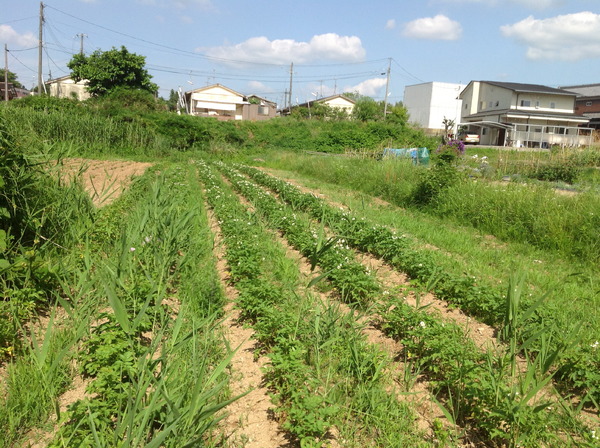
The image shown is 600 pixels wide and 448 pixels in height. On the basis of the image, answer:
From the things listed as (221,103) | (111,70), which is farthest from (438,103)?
(111,70)

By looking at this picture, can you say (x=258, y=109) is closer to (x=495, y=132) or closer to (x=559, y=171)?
(x=495, y=132)

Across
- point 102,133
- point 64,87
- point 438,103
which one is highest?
point 438,103

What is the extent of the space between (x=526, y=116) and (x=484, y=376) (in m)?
47.4

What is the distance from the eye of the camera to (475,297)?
166 inches

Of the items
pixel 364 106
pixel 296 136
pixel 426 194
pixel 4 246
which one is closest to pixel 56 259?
pixel 4 246

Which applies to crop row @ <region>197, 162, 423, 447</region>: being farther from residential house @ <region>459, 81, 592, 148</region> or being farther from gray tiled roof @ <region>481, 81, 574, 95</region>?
gray tiled roof @ <region>481, 81, 574, 95</region>

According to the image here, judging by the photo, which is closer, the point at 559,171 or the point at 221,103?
the point at 559,171

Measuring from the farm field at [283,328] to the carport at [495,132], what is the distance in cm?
3761

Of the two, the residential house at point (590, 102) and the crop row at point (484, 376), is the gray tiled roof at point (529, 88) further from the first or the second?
the crop row at point (484, 376)

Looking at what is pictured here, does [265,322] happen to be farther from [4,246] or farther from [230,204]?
[230,204]

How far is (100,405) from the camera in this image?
2.35 m

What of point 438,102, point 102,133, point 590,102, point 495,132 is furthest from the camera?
point 438,102

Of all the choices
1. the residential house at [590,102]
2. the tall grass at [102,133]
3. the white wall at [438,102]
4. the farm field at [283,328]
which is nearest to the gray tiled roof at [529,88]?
the residential house at [590,102]

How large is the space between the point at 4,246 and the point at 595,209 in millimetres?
7453
